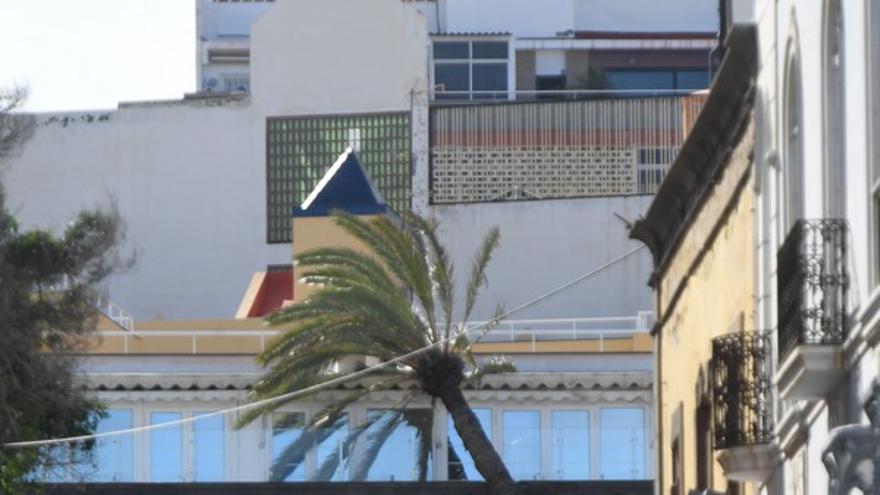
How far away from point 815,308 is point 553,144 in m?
55.9

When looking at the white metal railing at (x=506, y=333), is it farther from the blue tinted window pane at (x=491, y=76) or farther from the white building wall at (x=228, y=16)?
the white building wall at (x=228, y=16)

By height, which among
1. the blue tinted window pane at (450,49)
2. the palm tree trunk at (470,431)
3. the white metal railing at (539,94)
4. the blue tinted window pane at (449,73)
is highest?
the blue tinted window pane at (450,49)

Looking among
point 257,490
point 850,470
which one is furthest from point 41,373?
point 850,470

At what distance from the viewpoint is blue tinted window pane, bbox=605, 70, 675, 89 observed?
8488 cm

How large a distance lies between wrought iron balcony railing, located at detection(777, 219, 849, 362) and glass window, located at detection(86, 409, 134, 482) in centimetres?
3599

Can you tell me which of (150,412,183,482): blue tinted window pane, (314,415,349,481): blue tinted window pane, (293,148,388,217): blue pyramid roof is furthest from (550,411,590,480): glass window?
(293,148,388,217): blue pyramid roof

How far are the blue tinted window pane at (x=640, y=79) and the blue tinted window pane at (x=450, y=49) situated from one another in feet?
17.1

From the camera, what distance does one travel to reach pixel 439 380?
173 feet

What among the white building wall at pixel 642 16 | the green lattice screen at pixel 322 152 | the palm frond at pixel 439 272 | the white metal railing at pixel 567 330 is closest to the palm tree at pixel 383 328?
the palm frond at pixel 439 272

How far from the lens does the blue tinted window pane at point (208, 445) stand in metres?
56.4

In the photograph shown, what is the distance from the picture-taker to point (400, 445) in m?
55.4

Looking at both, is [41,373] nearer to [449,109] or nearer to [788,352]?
[788,352]

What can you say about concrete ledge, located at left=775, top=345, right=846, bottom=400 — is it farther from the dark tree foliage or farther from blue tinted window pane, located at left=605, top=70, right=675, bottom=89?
blue tinted window pane, located at left=605, top=70, right=675, bottom=89

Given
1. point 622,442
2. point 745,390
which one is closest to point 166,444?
point 622,442
